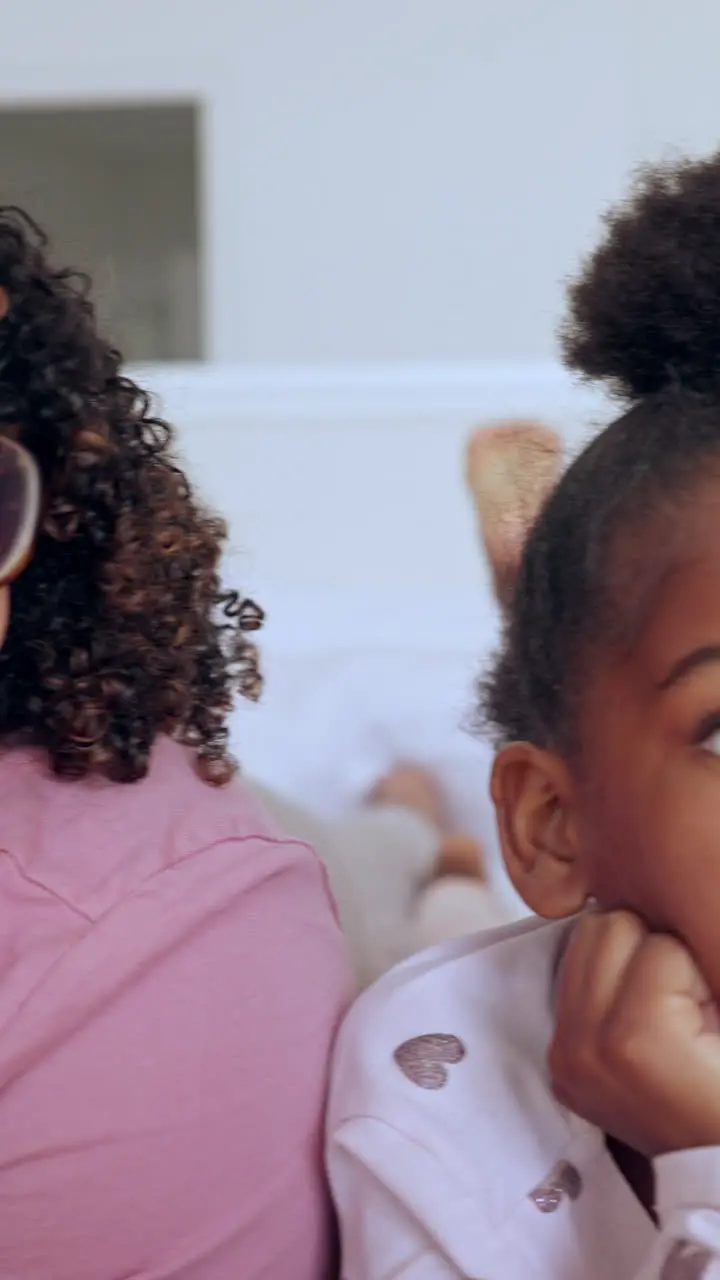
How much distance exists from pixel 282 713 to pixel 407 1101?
0.75m

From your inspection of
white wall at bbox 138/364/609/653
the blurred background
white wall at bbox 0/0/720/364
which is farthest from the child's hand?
white wall at bbox 0/0/720/364

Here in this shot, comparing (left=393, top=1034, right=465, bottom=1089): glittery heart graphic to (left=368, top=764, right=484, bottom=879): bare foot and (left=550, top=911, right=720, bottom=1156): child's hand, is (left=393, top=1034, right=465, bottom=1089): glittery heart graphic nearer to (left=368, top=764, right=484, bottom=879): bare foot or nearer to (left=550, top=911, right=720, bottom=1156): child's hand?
(left=550, top=911, right=720, bottom=1156): child's hand

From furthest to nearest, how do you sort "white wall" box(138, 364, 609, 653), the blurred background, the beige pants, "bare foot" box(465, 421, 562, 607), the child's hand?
the blurred background
"white wall" box(138, 364, 609, 653)
the beige pants
"bare foot" box(465, 421, 562, 607)
the child's hand

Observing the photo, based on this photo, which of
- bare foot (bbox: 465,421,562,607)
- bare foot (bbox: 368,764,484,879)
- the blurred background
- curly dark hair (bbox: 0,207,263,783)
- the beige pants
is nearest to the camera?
curly dark hair (bbox: 0,207,263,783)

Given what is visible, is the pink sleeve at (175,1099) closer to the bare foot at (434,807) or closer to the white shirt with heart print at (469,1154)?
the white shirt with heart print at (469,1154)

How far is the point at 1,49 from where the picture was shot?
7.08 feet

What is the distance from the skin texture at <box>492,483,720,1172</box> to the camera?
1.69ft

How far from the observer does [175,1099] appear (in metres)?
0.56

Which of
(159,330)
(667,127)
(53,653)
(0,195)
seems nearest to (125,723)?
(53,653)

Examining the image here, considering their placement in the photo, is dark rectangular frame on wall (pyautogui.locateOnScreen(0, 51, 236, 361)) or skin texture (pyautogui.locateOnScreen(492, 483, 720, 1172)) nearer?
skin texture (pyautogui.locateOnScreen(492, 483, 720, 1172))

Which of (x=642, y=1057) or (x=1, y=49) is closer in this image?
(x=642, y=1057)

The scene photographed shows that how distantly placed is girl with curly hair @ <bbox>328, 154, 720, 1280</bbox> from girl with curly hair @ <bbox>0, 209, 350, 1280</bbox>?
39mm

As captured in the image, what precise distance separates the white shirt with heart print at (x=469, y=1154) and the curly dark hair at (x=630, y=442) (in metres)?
0.13

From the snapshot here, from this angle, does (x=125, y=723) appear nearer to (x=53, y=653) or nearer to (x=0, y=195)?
(x=53, y=653)
